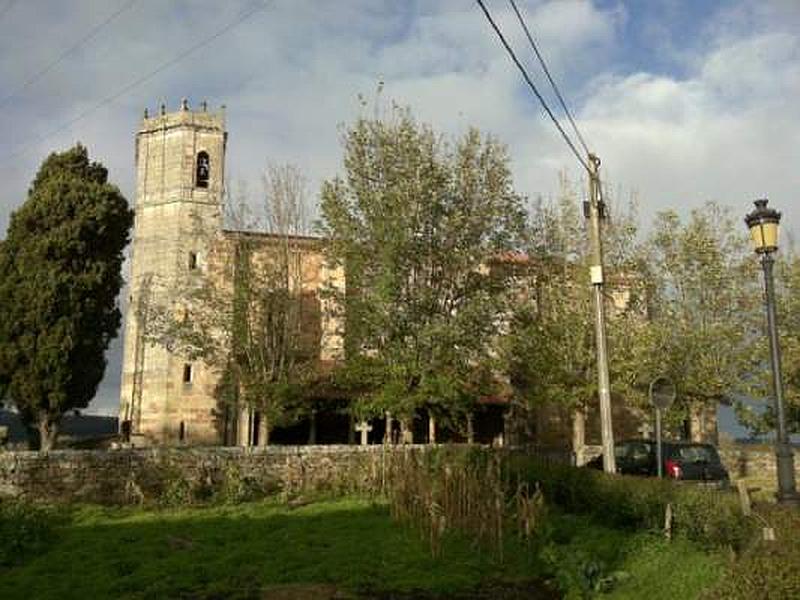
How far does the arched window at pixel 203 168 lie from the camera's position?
129ft

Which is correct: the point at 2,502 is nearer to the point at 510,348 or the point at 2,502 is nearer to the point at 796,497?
the point at 796,497

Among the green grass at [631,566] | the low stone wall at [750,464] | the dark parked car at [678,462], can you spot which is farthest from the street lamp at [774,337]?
the low stone wall at [750,464]

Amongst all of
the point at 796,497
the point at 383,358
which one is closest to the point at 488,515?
the point at 796,497

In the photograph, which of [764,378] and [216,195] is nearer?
[764,378]

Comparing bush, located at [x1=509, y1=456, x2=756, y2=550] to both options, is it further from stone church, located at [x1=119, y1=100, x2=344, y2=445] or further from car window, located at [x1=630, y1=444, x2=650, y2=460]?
stone church, located at [x1=119, y1=100, x2=344, y2=445]

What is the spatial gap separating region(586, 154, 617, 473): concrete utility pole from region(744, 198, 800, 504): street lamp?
3.87m

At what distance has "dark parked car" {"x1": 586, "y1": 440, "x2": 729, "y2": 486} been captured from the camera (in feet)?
60.0

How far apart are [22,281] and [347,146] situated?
13.1 m

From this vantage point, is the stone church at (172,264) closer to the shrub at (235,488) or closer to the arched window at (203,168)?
the arched window at (203,168)

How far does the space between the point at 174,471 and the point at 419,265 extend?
10.5 metres

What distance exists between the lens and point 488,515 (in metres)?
11.1

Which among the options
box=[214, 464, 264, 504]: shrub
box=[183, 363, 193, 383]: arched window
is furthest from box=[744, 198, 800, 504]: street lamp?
box=[183, 363, 193, 383]: arched window

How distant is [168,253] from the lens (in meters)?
37.7

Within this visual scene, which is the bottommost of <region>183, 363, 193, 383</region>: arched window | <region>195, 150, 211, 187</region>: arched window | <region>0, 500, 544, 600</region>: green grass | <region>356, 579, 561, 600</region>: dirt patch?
<region>356, 579, 561, 600</region>: dirt patch
